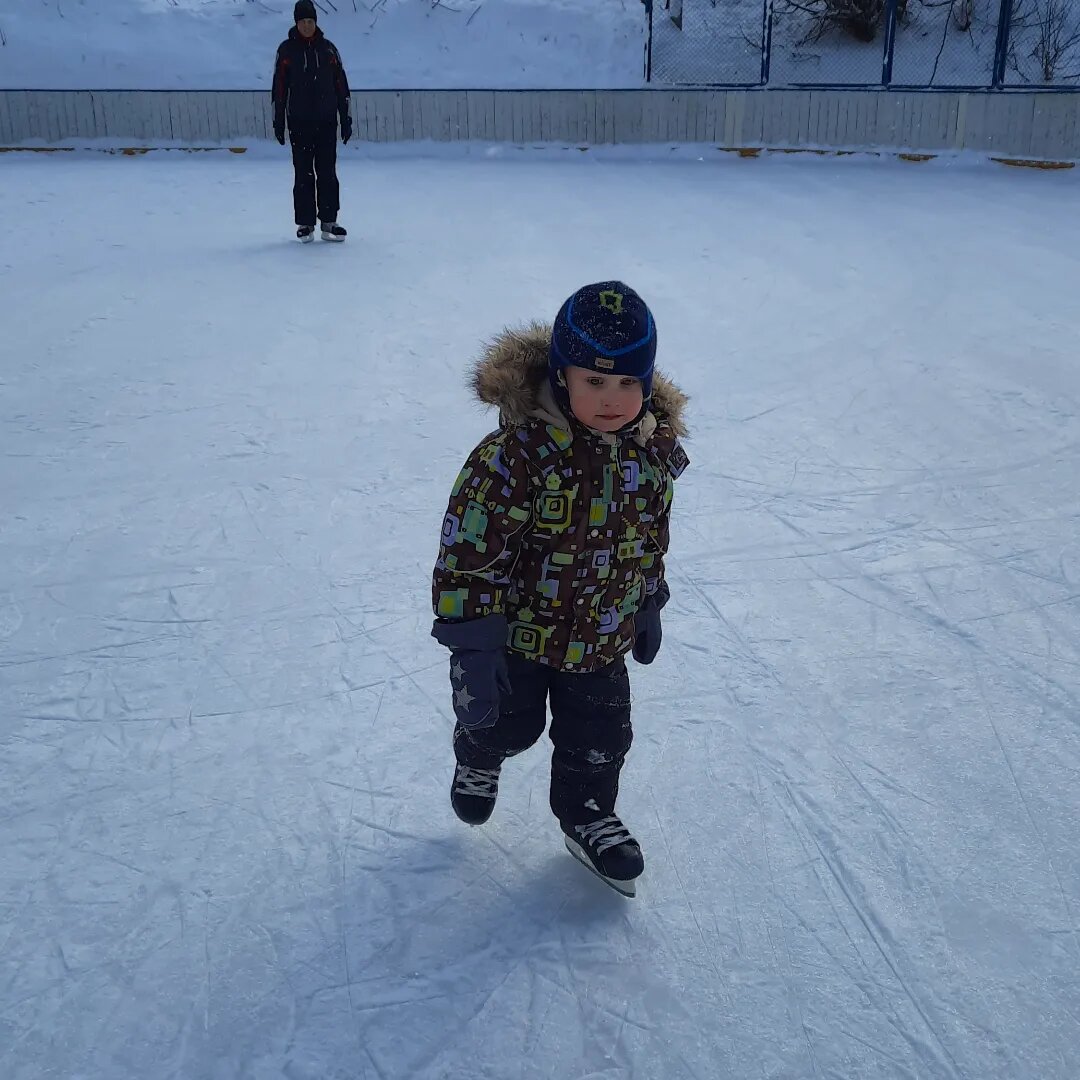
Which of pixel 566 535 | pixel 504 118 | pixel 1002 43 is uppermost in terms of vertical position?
pixel 1002 43

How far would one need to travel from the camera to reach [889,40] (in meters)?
11.8

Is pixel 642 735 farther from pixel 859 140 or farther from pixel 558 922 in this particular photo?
pixel 859 140

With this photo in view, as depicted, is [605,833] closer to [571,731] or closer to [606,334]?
[571,731]

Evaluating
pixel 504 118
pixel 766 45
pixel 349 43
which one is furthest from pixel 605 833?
pixel 349 43

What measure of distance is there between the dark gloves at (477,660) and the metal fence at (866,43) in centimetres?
1115

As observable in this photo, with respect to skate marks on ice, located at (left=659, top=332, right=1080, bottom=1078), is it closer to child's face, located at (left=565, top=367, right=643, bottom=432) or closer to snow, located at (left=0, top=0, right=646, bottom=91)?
child's face, located at (left=565, top=367, right=643, bottom=432)

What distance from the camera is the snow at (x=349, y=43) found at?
14.1 meters

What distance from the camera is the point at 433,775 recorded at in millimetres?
2352

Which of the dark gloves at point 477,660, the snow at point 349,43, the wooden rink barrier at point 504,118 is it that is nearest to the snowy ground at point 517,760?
the dark gloves at point 477,660

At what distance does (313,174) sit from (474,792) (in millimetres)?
6311

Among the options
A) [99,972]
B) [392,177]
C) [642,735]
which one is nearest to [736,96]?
[392,177]

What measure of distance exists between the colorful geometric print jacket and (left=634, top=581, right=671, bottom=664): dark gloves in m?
0.07

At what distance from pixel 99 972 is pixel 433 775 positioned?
72cm

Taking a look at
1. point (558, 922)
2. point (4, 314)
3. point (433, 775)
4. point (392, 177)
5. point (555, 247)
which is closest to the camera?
point (558, 922)
